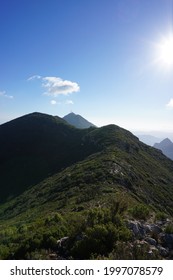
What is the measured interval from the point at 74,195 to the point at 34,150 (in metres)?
51.6

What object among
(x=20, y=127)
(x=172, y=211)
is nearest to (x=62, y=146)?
(x=20, y=127)

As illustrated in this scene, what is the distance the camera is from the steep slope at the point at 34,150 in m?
61.9

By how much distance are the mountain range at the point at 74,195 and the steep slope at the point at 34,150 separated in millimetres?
239

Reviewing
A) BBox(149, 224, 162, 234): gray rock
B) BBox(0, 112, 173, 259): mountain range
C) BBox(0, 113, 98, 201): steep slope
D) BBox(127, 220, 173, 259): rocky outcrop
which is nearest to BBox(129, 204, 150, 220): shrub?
BBox(0, 112, 173, 259): mountain range

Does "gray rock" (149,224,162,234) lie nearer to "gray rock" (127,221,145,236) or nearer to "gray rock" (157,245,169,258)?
"gray rock" (127,221,145,236)

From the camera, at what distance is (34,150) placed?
78.2 m

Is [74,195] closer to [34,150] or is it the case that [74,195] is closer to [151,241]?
[151,241]

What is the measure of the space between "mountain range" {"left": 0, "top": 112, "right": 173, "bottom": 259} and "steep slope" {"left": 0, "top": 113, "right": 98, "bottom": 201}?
0.24 meters

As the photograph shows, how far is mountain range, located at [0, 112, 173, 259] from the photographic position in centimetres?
958

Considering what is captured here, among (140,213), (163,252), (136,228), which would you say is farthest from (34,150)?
(163,252)

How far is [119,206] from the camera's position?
39.2ft

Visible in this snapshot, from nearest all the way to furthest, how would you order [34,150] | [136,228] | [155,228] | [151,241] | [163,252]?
[163,252], [151,241], [136,228], [155,228], [34,150]
